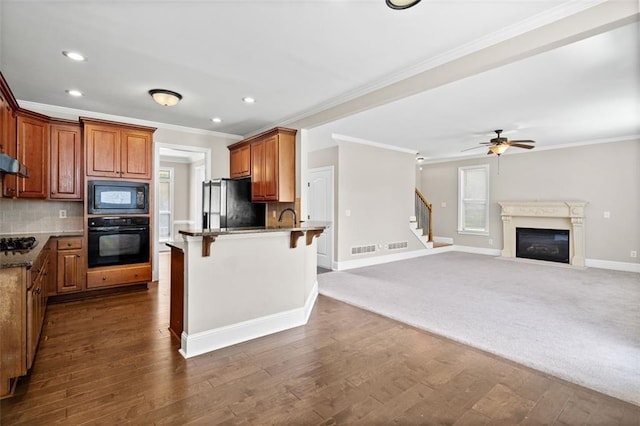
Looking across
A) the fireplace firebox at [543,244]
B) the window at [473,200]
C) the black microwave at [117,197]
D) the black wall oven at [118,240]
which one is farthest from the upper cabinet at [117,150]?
the fireplace firebox at [543,244]

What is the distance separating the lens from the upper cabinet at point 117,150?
431 cm

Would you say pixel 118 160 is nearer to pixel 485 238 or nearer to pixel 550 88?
pixel 550 88

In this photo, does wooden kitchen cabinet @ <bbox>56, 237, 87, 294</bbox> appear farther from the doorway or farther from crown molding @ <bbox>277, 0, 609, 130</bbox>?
the doorway

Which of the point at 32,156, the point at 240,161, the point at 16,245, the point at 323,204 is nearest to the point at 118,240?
the point at 32,156

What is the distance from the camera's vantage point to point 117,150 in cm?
451

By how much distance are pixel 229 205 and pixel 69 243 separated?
7.15 feet

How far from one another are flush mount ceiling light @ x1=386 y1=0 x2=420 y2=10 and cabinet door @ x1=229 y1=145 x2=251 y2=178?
368cm

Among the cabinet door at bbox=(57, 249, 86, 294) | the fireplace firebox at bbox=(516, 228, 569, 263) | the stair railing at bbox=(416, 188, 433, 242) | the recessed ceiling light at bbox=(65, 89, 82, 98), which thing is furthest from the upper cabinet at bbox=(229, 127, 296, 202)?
the fireplace firebox at bbox=(516, 228, 569, 263)

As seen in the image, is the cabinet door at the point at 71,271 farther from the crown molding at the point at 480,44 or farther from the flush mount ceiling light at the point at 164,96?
the crown molding at the point at 480,44

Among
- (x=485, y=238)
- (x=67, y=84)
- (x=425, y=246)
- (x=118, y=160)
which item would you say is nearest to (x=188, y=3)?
(x=67, y=84)

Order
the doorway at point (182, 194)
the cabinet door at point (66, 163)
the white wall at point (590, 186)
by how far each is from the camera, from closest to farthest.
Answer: the cabinet door at point (66, 163)
the white wall at point (590, 186)
the doorway at point (182, 194)

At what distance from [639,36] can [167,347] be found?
4848 millimetres

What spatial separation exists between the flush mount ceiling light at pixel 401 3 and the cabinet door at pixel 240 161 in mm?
3676

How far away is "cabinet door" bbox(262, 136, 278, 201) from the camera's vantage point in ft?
16.0
